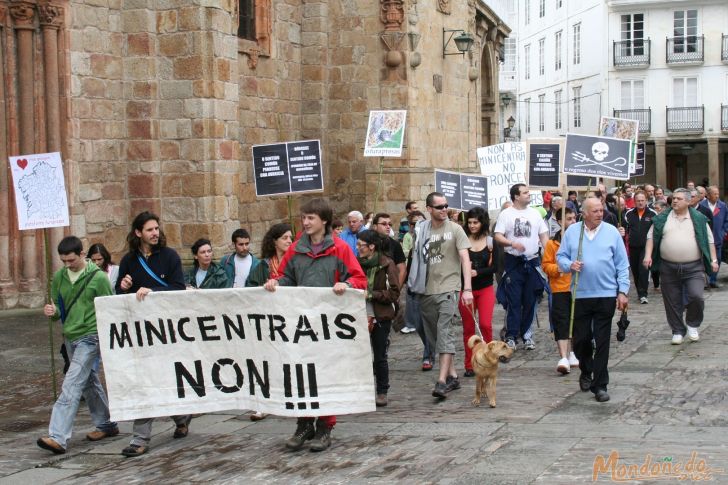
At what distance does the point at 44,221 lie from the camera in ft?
33.3

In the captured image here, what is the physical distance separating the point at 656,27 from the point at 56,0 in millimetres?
40776

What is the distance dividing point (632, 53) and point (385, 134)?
3771cm

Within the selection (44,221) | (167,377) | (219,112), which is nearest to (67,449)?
(167,377)

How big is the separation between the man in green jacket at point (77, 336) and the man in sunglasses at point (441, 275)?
2.85 m

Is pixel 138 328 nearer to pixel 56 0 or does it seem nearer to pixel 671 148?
pixel 56 0

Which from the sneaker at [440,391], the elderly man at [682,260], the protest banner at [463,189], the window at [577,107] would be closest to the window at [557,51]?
the window at [577,107]

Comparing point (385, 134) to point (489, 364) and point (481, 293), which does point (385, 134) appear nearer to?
point (481, 293)

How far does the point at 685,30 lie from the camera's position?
51.5 m

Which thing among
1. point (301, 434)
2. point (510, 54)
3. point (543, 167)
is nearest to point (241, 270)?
point (301, 434)

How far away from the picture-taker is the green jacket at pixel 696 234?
41.0ft

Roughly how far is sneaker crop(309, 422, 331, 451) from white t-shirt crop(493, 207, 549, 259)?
475cm

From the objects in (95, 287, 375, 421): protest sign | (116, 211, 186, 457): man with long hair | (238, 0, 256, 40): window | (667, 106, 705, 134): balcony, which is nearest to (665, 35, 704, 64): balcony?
(667, 106, 705, 134): balcony

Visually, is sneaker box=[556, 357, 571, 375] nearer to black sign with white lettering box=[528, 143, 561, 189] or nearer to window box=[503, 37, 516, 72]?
black sign with white lettering box=[528, 143, 561, 189]

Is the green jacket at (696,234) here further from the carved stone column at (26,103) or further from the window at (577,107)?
the window at (577,107)
